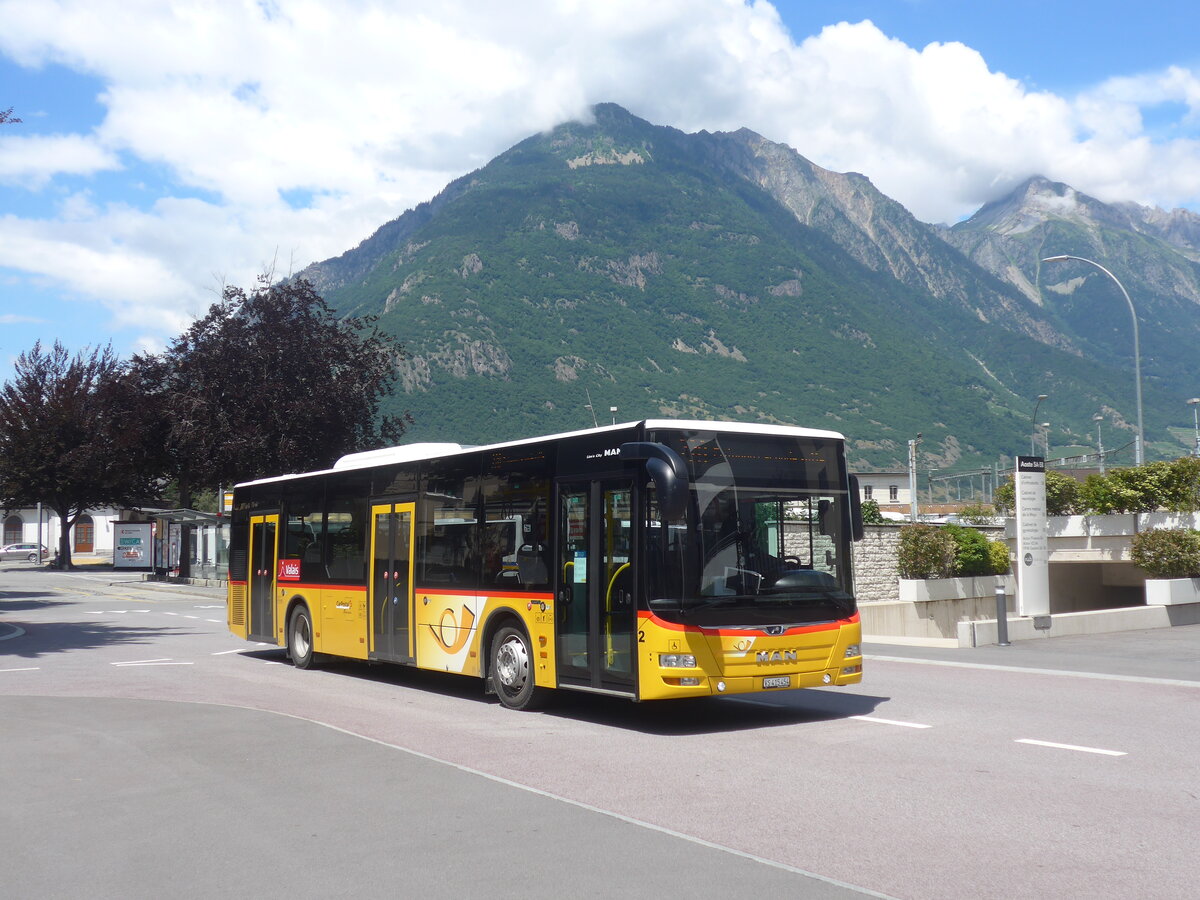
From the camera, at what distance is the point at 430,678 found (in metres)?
15.8

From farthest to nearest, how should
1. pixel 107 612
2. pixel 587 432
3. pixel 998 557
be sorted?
pixel 107 612 → pixel 998 557 → pixel 587 432

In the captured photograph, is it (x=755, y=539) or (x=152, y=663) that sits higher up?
(x=755, y=539)

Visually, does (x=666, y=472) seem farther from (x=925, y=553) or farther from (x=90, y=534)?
(x=90, y=534)

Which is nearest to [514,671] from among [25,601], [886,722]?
[886,722]

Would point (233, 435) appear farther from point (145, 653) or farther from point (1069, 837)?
point (1069, 837)

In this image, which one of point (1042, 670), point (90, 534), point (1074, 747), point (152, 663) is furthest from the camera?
point (90, 534)

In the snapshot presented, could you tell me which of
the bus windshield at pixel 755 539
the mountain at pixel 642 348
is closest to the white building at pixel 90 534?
the mountain at pixel 642 348

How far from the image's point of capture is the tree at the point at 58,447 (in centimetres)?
6241

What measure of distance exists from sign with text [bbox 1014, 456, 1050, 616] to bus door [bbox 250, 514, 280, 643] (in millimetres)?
13092

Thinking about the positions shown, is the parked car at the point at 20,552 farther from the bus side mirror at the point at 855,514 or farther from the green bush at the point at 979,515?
the bus side mirror at the point at 855,514

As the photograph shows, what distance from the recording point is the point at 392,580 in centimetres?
1449

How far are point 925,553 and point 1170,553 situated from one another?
504 cm

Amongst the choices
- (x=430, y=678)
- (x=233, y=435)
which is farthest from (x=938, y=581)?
(x=233, y=435)

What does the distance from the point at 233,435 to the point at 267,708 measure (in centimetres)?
3132
